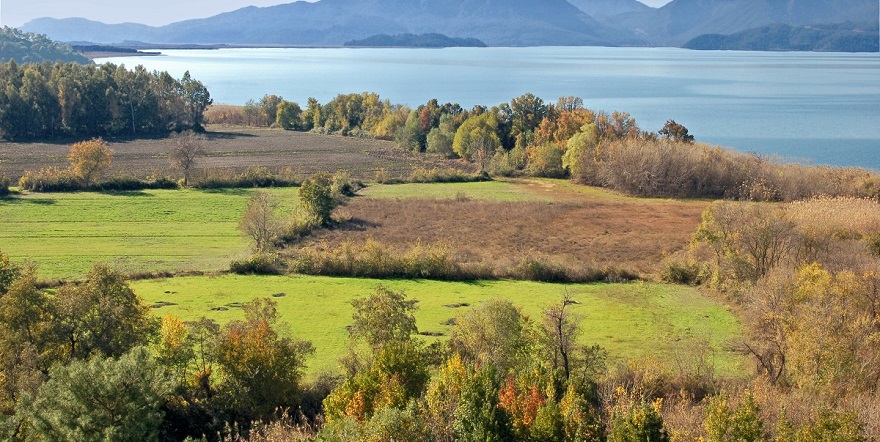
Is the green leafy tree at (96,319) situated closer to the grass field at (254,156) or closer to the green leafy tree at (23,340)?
the green leafy tree at (23,340)

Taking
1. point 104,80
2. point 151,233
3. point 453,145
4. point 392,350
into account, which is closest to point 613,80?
point 453,145

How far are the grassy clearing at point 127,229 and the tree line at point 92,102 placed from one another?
137 ft

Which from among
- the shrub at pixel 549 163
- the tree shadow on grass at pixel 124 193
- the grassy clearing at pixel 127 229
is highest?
the shrub at pixel 549 163

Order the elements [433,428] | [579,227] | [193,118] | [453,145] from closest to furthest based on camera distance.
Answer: [433,428]
[579,227]
[453,145]
[193,118]

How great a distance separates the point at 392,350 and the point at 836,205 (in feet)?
92.2

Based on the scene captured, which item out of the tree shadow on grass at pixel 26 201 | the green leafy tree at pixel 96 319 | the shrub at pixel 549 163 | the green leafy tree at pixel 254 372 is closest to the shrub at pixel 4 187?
the tree shadow on grass at pixel 26 201

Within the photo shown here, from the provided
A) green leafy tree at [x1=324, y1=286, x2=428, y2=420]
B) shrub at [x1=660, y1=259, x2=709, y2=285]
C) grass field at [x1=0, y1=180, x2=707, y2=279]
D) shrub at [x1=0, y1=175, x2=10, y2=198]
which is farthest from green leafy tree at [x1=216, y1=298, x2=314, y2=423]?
shrub at [x1=0, y1=175, x2=10, y2=198]

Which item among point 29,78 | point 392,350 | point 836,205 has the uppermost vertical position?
point 29,78

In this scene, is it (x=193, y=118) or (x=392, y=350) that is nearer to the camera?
(x=392, y=350)

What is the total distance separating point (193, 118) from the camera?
350ft

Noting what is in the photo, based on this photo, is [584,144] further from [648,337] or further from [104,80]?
[104,80]

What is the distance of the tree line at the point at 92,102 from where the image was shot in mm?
91750

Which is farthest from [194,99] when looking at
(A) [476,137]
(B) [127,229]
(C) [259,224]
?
(C) [259,224]

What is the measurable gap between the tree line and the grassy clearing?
41.9 m
